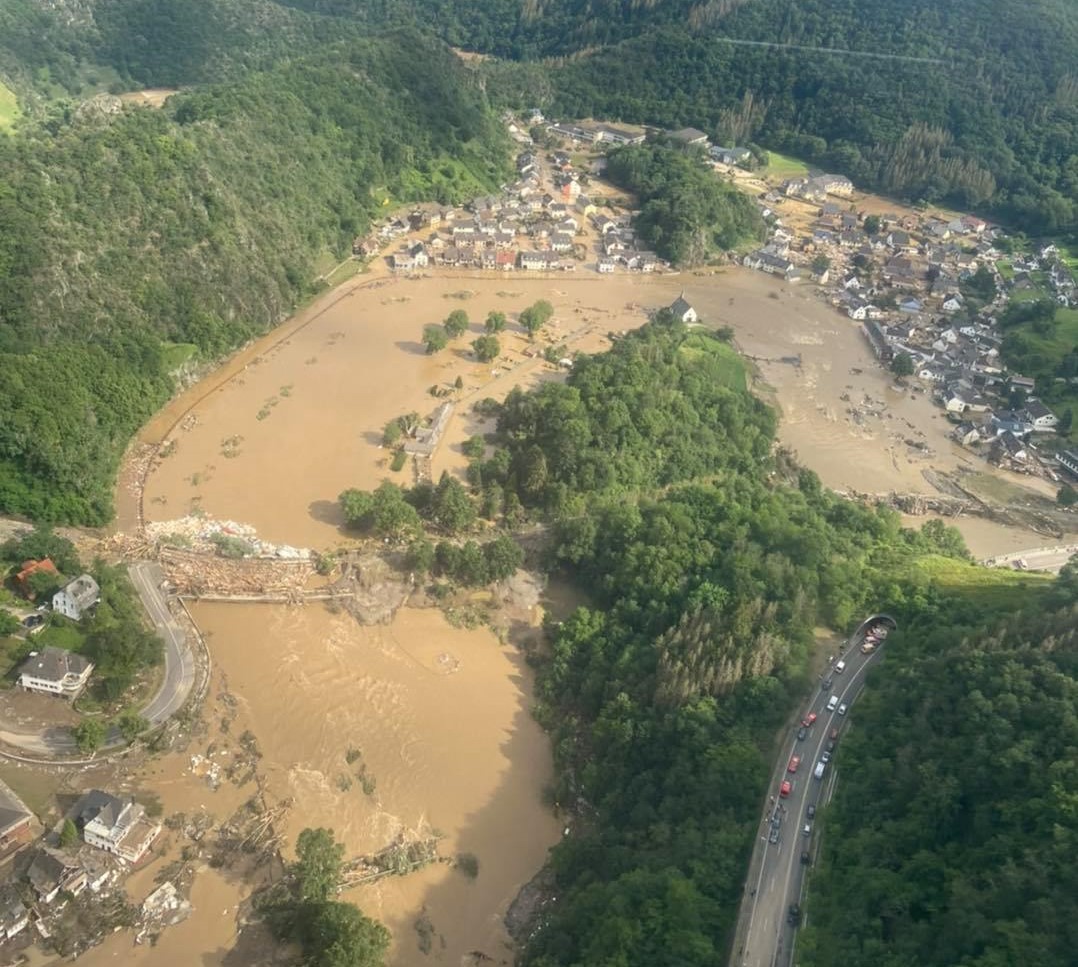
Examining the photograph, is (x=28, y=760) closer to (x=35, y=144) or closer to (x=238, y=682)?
(x=238, y=682)

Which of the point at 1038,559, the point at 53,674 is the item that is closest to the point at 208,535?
the point at 53,674

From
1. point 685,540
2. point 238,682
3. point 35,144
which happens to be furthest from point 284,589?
point 35,144

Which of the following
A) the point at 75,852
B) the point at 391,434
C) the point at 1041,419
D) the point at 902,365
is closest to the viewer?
the point at 75,852

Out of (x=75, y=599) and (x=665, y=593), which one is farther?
(x=665, y=593)

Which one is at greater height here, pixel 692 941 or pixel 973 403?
pixel 692 941

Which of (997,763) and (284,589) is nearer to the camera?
(997,763)

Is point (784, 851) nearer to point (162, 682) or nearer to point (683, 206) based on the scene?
point (162, 682)

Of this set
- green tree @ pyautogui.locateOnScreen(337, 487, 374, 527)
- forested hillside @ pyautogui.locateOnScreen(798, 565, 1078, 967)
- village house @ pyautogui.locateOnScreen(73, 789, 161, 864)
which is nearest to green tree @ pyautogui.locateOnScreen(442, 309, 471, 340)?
green tree @ pyautogui.locateOnScreen(337, 487, 374, 527)
